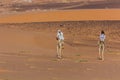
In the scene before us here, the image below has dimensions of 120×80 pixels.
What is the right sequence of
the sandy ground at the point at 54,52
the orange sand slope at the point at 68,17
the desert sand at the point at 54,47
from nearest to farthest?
the sandy ground at the point at 54,52
the desert sand at the point at 54,47
the orange sand slope at the point at 68,17

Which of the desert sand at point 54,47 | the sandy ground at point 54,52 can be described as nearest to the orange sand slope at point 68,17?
the desert sand at point 54,47

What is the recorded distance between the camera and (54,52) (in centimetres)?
2883

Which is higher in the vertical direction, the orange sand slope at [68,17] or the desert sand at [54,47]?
the orange sand slope at [68,17]

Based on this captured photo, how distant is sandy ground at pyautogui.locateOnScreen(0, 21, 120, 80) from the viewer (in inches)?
831

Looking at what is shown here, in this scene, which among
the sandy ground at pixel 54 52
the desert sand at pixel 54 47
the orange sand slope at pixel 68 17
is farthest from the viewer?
the orange sand slope at pixel 68 17

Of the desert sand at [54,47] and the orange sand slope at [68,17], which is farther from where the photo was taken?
the orange sand slope at [68,17]

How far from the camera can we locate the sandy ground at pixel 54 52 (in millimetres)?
21109

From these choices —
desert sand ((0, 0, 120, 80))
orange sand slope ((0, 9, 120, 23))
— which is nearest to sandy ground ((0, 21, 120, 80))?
desert sand ((0, 0, 120, 80))

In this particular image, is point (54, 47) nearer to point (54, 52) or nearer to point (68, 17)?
point (54, 52)

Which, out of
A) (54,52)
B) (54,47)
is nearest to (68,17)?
(54,47)

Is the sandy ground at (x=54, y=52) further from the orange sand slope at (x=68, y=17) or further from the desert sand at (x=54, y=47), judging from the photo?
the orange sand slope at (x=68, y=17)

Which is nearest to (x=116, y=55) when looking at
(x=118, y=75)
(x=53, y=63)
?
(x=53, y=63)

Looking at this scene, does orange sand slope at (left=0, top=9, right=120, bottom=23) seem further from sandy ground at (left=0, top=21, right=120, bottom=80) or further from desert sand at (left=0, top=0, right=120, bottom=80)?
sandy ground at (left=0, top=21, right=120, bottom=80)

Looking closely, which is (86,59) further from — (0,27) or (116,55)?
(0,27)
